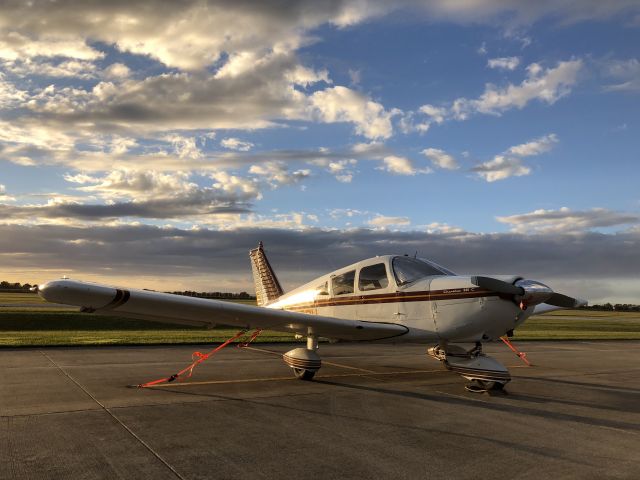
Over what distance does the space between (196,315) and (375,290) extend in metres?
3.72

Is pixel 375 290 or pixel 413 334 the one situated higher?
pixel 375 290

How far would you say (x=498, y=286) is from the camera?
8.41m

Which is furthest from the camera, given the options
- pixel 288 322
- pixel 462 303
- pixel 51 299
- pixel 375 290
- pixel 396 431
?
pixel 375 290

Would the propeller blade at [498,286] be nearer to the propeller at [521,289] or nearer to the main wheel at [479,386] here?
the propeller at [521,289]

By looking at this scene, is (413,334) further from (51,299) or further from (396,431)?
(51,299)

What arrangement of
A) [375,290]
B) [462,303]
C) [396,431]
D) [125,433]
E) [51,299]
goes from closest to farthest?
[125,433]
[396,431]
[51,299]
[462,303]
[375,290]

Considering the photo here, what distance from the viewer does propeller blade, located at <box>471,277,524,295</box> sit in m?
8.34

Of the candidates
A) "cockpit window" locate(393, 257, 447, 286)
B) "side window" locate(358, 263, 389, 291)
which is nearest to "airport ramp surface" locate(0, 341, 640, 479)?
"side window" locate(358, 263, 389, 291)

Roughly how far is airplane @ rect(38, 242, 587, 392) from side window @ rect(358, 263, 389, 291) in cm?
2

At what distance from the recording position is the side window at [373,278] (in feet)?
33.0

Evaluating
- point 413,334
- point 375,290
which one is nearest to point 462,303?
point 413,334

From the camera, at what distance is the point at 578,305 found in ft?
33.2

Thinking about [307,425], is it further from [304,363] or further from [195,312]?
[304,363]

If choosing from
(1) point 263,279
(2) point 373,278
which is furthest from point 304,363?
(1) point 263,279
